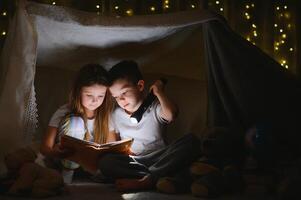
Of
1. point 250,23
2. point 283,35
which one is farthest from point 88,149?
point 283,35

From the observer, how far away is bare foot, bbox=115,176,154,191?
1.88 metres

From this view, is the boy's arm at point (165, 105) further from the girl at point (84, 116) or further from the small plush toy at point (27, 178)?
the small plush toy at point (27, 178)

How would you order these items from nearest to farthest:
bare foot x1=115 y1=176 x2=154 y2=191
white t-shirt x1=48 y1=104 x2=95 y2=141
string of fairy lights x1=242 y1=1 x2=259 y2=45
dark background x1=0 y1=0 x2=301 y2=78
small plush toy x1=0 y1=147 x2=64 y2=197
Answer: small plush toy x1=0 y1=147 x2=64 y2=197 → bare foot x1=115 y1=176 x2=154 y2=191 → white t-shirt x1=48 y1=104 x2=95 y2=141 → dark background x1=0 y1=0 x2=301 y2=78 → string of fairy lights x1=242 y1=1 x2=259 y2=45

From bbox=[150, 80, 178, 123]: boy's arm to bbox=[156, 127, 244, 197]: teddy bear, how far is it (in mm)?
234

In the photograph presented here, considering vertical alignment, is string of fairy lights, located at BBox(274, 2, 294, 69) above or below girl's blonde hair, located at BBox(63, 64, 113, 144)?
above

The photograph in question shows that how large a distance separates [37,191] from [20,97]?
449mm

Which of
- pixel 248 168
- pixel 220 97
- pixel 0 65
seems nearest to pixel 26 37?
pixel 0 65

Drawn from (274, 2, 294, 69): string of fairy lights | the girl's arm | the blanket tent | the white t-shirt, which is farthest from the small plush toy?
(274, 2, 294, 69): string of fairy lights

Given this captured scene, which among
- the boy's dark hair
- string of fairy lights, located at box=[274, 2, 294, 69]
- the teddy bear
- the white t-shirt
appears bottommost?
the teddy bear

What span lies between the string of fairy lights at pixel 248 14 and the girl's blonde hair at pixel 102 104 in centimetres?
88

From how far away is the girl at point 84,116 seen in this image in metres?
2.23

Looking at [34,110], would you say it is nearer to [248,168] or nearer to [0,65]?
[0,65]

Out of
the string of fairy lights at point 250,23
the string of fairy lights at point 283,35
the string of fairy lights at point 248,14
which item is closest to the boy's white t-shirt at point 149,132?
the string of fairy lights at point 248,14

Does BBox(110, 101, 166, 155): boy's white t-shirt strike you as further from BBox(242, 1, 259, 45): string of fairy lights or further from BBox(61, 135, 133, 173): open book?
BBox(242, 1, 259, 45): string of fairy lights
